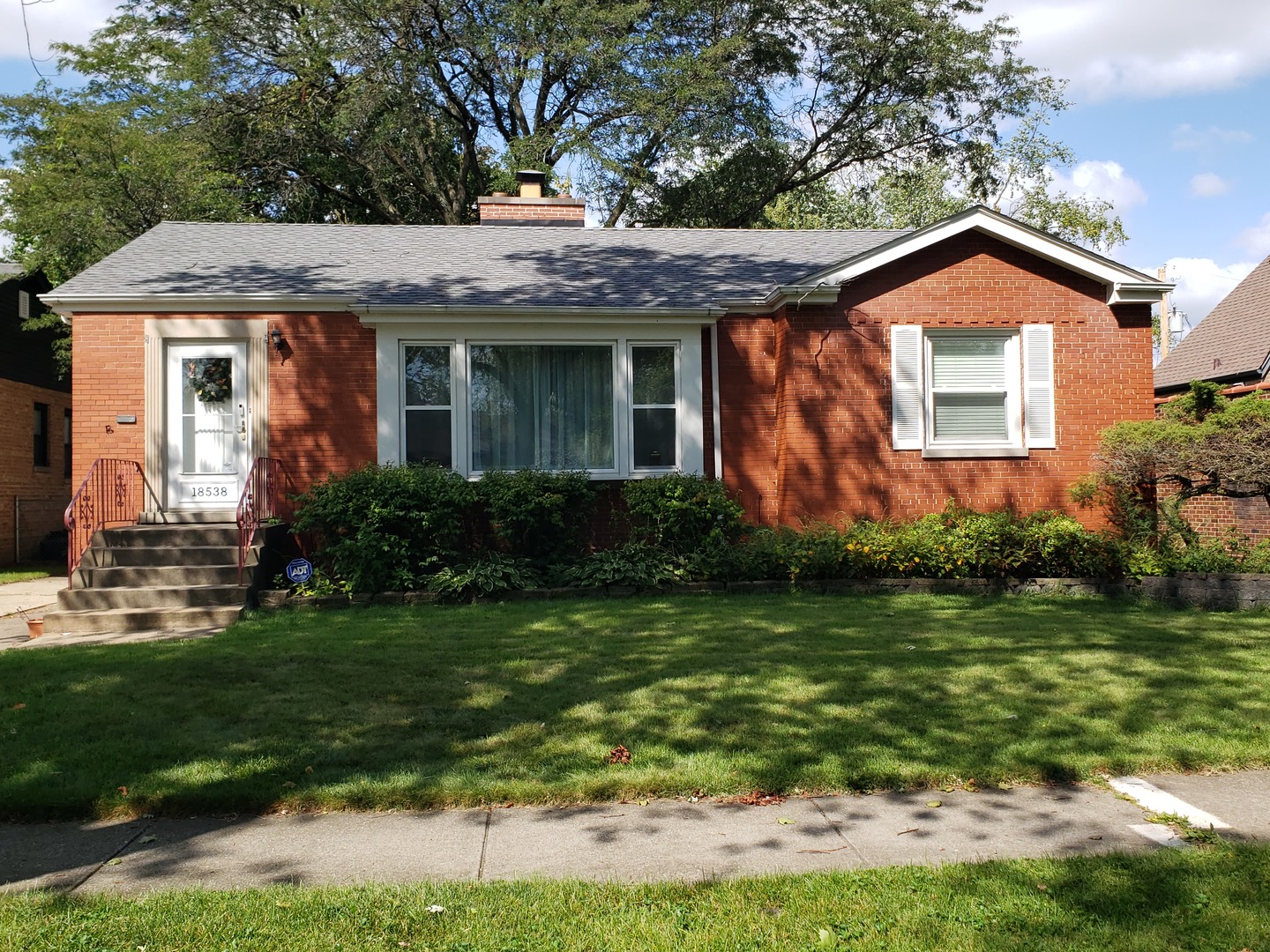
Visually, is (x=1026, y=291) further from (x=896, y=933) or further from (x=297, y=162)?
(x=297, y=162)

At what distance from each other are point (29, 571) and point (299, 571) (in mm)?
10172

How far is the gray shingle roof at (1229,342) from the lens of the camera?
60.8 feet

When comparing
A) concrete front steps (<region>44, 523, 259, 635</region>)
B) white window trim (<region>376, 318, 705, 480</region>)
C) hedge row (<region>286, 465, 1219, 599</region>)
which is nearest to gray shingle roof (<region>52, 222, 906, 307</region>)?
white window trim (<region>376, 318, 705, 480</region>)

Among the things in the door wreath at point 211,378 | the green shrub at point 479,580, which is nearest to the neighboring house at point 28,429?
the door wreath at point 211,378

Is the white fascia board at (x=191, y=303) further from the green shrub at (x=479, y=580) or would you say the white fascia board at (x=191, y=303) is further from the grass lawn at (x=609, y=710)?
the grass lawn at (x=609, y=710)

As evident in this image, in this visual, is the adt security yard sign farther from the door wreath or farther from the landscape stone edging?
the door wreath

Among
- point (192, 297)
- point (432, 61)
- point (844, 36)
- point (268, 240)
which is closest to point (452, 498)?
point (192, 297)

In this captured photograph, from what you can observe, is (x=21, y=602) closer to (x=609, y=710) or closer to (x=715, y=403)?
(x=715, y=403)

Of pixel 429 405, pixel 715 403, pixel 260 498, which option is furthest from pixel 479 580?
pixel 715 403

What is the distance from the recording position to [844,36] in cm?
2589

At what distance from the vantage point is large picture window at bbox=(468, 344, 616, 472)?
41.3ft

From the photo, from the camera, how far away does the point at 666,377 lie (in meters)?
12.8

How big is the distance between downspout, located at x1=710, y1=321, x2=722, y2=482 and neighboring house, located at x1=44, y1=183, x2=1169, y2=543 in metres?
0.03

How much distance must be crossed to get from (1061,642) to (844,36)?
22285 mm
